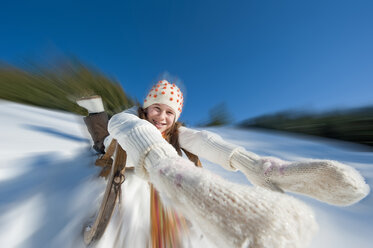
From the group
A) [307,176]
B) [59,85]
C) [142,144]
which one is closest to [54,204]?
[142,144]

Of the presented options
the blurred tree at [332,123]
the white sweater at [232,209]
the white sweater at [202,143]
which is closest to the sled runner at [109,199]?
the white sweater at [202,143]

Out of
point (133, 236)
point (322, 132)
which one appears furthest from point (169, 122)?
point (322, 132)

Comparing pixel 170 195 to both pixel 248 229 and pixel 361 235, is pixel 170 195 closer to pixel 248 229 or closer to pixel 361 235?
pixel 248 229

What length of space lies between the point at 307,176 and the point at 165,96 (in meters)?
0.52

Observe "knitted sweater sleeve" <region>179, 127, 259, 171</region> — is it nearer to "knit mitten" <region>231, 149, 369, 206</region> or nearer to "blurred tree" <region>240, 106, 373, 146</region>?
"knit mitten" <region>231, 149, 369, 206</region>

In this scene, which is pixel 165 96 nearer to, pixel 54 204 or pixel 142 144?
pixel 142 144

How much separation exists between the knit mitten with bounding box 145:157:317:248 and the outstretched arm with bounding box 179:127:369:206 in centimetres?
12

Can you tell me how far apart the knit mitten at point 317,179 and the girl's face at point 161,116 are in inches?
15.3

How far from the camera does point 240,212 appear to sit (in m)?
0.17

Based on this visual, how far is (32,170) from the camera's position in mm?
583

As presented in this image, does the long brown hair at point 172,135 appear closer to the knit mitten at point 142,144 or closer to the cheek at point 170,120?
the cheek at point 170,120

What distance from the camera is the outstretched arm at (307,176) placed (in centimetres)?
27

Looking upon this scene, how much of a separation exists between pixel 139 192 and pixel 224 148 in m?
0.35

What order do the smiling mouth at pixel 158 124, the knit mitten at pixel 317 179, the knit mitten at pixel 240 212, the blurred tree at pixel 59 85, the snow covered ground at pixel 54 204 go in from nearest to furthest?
the knit mitten at pixel 240 212 → the knit mitten at pixel 317 179 → the snow covered ground at pixel 54 204 → the smiling mouth at pixel 158 124 → the blurred tree at pixel 59 85
